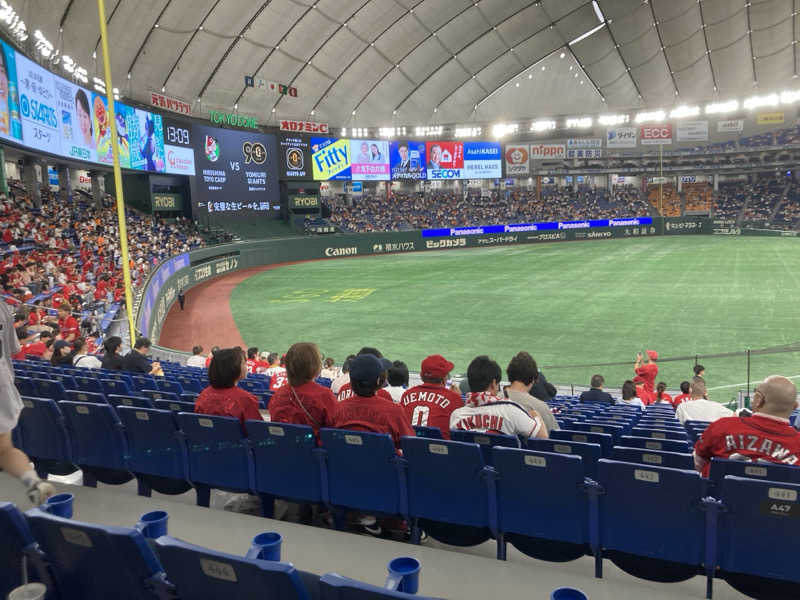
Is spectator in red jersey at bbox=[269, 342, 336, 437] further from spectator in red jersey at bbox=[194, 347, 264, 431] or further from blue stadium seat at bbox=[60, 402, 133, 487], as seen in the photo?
blue stadium seat at bbox=[60, 402, 133, 487]

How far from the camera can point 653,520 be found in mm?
3707

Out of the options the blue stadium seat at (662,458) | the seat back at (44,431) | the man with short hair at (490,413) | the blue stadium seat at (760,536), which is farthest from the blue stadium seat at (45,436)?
the blue stadium seat at (760,536)

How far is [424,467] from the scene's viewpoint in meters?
4.27

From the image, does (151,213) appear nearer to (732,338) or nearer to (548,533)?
(732,338)

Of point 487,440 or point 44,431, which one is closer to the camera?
point 487,440

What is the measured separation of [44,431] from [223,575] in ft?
14.6

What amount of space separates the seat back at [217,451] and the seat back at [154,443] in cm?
10

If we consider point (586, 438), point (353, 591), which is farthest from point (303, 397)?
point (353, 591)

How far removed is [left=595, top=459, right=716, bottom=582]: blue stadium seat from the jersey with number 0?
1883mm

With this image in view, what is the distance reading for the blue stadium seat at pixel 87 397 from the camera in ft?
20.9

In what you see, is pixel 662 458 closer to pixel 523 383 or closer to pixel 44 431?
pixel 523 383

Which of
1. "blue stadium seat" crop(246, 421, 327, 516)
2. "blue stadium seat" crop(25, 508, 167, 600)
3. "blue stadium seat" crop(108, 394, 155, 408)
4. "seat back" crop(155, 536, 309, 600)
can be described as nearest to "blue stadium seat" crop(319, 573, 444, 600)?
"seat back" crop(155, 536, 309, 600)

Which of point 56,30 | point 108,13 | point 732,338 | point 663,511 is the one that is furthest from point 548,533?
point 108,13

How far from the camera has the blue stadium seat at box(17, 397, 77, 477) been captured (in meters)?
5.55
